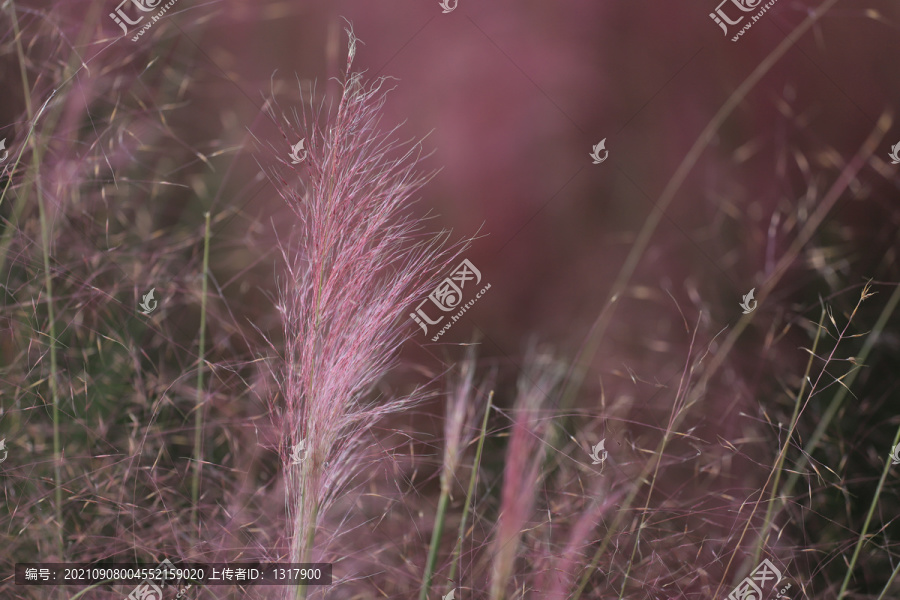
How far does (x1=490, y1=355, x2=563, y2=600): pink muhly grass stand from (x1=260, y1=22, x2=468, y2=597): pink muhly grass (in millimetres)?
134

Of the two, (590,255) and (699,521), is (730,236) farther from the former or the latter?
(699,521)

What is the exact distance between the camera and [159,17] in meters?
0.95

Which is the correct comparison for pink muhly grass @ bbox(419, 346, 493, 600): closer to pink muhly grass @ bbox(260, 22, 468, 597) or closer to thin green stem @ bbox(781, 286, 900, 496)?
pink muhly grass @ bbox(260, 22, 468, 597)

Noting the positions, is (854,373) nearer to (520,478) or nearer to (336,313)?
(520,478)

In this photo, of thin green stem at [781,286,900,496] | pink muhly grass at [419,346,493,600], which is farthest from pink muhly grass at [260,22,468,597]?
thin green stem at [781,286,900,496]

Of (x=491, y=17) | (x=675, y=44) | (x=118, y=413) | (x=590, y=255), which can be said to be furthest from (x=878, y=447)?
(x=118, y=413)

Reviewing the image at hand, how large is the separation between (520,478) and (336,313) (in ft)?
0.81

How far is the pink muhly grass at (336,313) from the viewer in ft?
1.85

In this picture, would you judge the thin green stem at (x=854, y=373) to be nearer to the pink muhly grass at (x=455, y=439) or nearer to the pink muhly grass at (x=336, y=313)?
the pink muhly grass at (x=455, y=439)

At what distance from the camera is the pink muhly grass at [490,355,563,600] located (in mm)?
598

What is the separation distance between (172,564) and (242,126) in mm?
623

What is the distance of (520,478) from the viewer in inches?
26.1

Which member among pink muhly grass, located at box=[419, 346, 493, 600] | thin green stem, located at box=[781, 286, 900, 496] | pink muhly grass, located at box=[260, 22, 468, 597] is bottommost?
thin green stem, located at box=[781, 286, 900, 496]

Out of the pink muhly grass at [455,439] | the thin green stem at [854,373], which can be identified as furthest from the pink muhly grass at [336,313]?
the thin green stem at [854,373]
